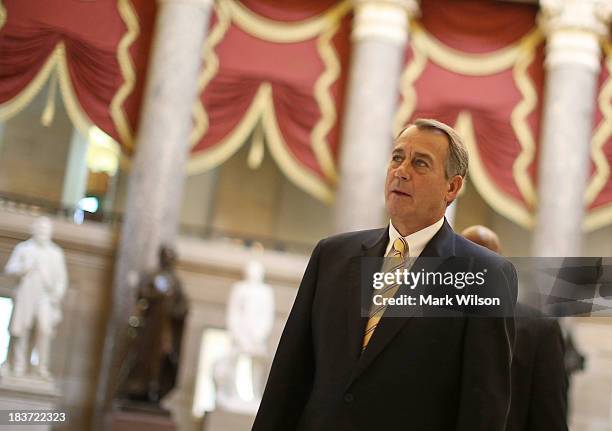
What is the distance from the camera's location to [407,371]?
63.4 inches

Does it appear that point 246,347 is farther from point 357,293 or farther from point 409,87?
point 357,293

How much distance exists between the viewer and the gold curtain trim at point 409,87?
34.2 ft

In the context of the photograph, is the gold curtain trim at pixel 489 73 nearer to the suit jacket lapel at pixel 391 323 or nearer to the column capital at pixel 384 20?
the column capital at pixel 384 20

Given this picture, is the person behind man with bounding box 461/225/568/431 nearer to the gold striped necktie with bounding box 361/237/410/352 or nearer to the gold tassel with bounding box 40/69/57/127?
the gold striped necktie with bounding box 361/237/410/352

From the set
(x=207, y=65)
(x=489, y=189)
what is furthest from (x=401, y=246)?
(x=489, y=189)

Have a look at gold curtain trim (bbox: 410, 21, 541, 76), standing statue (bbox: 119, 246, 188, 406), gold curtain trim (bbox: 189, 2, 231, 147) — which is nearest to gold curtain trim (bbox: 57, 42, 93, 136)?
gold curtain trim (bbox: 189, 2, 231, 147)

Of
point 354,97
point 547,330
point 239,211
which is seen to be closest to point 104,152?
point 239,211

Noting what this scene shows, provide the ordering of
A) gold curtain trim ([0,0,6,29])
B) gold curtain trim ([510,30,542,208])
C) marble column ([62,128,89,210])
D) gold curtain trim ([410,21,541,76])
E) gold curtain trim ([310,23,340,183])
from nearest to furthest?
gold curtain trim ([0,0,6,29]) → gold curtain trim ([310,23,340,183]) → gold curtain trim ([510,30,542,208]) → gold curtain trim ([410,21,541,76]) → marble column ([62,128,89,210])

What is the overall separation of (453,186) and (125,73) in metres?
8.41

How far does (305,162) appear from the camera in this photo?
10.2 metres

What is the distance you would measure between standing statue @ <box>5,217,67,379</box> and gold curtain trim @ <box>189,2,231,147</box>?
2163 mm

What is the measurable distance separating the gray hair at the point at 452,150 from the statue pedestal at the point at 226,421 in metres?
7.29

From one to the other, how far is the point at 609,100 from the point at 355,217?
3.29 meters

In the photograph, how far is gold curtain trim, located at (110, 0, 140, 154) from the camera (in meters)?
9.59
